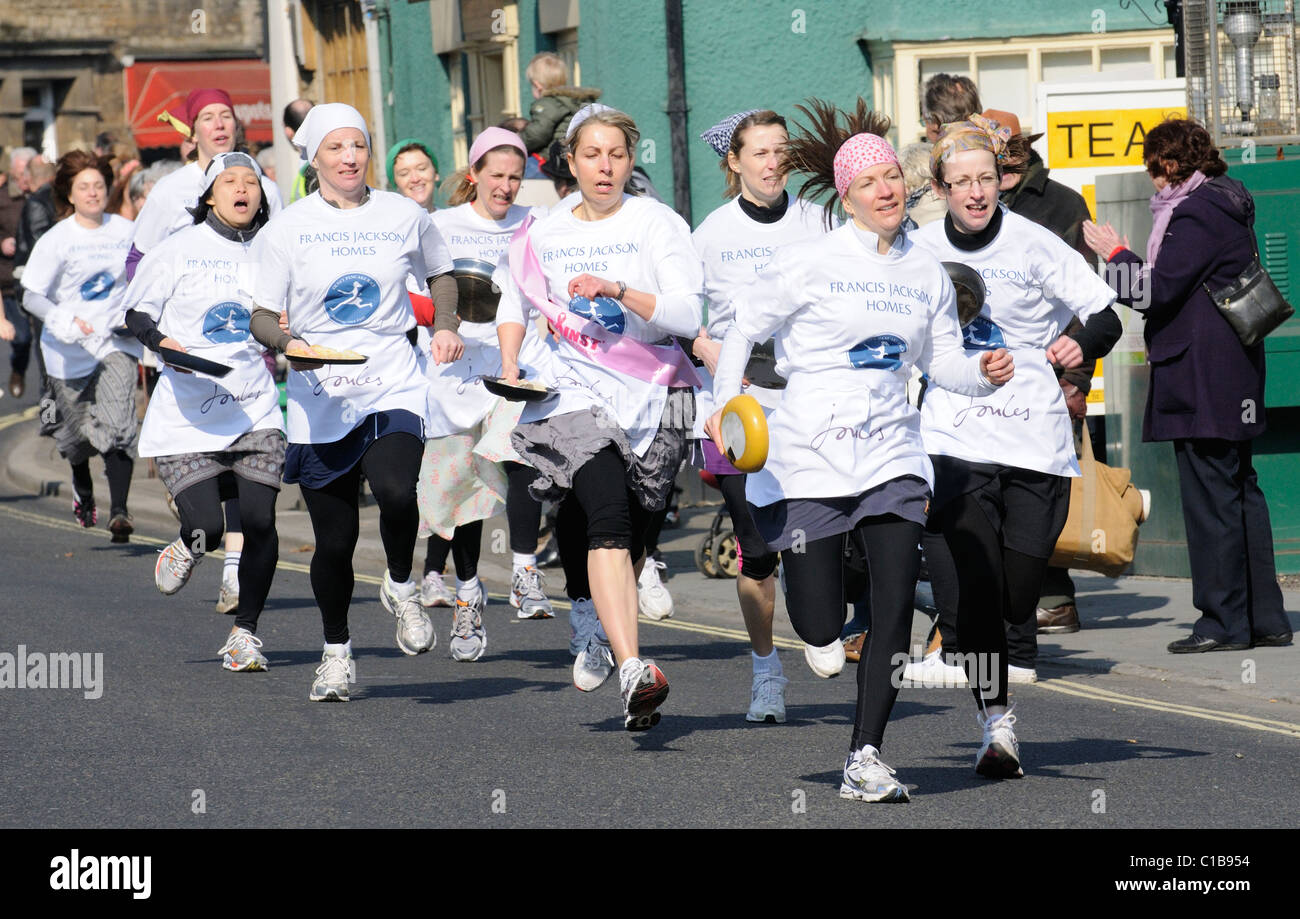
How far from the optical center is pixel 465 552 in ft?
31.0

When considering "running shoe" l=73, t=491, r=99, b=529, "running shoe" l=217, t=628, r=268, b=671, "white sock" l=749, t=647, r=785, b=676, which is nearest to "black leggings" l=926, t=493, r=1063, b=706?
"white sock" l=749, t=647, r=785, b=676

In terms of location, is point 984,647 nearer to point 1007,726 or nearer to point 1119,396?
point 1007,726

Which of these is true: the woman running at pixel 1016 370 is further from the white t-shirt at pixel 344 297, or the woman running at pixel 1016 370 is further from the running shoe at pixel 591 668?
the white t-shirt at pixel 344 297

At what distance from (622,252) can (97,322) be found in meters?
7.13

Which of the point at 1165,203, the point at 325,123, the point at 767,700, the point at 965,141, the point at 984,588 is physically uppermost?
the point at 325,123

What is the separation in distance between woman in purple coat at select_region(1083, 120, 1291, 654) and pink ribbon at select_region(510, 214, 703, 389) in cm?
247

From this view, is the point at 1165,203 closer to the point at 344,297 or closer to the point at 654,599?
the point at 654,599

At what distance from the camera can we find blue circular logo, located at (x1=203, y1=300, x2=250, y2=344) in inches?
359

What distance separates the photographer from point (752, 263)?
7820 millimetres

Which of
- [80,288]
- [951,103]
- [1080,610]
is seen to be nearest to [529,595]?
[1080,610]

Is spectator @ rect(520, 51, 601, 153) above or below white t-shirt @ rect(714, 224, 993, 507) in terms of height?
above

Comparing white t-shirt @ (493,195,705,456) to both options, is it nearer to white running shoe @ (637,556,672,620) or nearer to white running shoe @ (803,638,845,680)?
white running shoe @ (803,638,845,680)

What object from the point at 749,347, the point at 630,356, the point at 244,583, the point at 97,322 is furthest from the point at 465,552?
the point at 97,322

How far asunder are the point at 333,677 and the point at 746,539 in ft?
5.42
